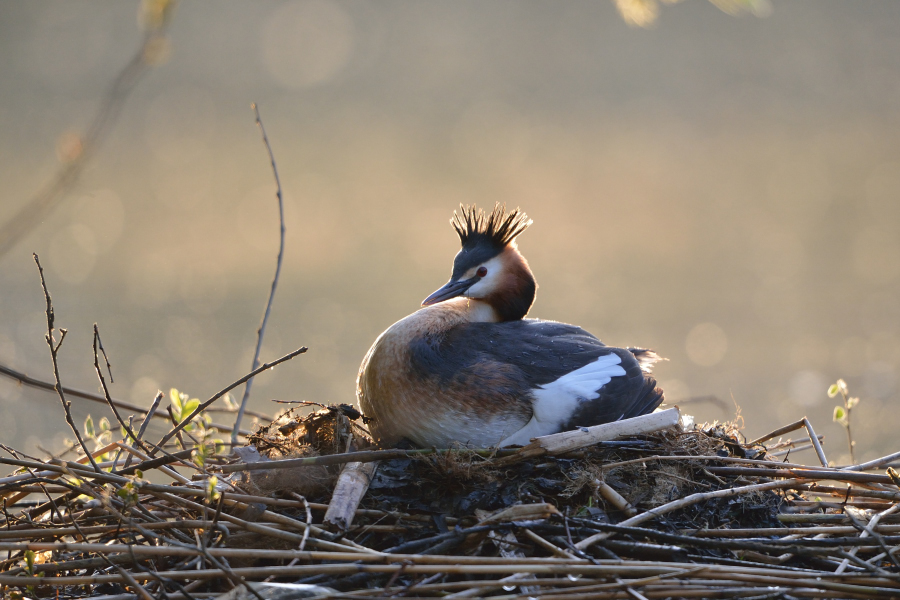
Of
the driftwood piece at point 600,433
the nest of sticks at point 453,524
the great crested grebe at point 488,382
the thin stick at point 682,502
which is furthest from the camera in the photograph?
the great crested grebe at point 488,382

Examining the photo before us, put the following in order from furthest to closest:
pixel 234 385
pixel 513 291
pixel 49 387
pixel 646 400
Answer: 1. pixel 513 291
2. pixel 646 400
3. pixel 49 387
4. pixel 234 385

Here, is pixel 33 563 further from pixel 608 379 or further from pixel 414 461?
pixel 608 379

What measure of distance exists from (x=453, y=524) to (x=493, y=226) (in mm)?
1746

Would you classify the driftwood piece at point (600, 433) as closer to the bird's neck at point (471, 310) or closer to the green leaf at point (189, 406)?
the bird's neck at point (471, 310)

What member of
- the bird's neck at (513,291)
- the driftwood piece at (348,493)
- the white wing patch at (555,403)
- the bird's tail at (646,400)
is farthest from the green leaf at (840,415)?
the driftwood piece at (348,493)

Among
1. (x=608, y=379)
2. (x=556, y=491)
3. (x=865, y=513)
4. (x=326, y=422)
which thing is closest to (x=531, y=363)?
(x=608, y=379)

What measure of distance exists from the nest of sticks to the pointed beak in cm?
81

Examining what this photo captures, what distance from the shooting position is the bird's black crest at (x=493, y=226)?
373 cm

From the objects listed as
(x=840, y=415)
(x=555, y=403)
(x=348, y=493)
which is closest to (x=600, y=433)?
(x=555, y=403)

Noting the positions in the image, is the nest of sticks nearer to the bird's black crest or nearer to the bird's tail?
the bird's tail

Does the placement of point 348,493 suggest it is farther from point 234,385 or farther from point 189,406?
point 189,406

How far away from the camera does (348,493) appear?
7.81 ft

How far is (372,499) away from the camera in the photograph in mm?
2518

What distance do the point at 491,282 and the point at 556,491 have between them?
1.35m
